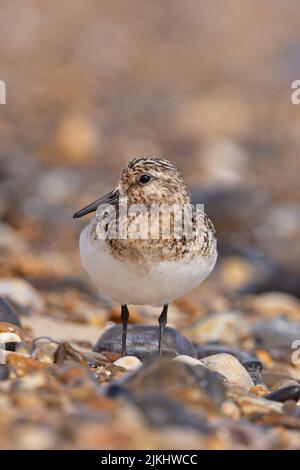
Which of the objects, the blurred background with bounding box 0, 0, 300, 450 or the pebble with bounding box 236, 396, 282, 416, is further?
the blurred background with bounding box 0, 0, 300, 450

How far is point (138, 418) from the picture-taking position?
421cm

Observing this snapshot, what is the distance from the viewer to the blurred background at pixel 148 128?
11.0 meters

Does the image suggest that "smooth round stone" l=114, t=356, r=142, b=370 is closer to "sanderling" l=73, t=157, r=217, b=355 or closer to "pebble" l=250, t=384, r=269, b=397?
"sanderling" l=73, t=157, r=217, b=355

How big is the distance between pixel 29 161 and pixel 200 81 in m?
6.58

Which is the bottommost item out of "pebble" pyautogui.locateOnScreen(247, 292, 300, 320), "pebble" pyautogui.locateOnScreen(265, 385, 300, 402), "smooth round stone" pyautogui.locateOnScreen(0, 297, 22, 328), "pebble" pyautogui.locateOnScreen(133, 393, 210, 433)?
"pebble" pyautogui.locateOnScreen(133, 393, 210, 433)

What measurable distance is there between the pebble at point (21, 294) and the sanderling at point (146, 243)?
2155 mm

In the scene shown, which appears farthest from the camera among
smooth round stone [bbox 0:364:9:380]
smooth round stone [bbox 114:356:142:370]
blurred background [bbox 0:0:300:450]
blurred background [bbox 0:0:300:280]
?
blurred background [bbox 0:0:300:280]

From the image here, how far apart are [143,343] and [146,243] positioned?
1.18 m

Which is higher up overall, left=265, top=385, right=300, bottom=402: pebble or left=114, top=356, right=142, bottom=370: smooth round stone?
left=114, top=356, right=142, bottom=370: smooth round stone

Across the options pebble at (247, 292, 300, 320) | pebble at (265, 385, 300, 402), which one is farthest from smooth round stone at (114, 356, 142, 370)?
pebble at (247, 292, 300, 320)

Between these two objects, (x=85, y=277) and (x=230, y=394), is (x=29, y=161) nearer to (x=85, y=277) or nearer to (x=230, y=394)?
(x=85, y=277)

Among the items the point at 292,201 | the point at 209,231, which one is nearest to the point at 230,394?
the point at 209,231

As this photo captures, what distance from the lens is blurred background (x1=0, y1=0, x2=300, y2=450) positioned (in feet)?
35.9

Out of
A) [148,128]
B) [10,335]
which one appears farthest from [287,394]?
[148,128]
